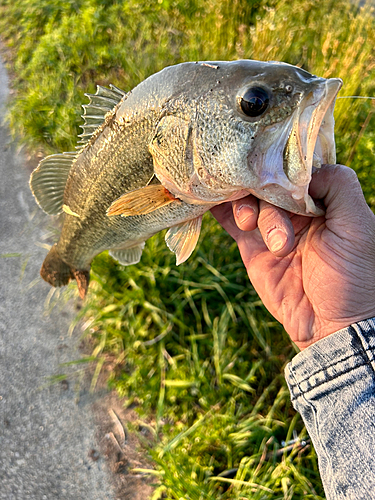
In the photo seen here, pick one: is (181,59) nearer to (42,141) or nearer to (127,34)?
(127,34)

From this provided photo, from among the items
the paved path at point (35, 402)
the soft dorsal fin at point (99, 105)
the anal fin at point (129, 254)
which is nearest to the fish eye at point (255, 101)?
the soft dorsal fin at point (99, 105)

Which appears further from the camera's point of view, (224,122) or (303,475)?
(303,475)

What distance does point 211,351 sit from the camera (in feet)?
9.32

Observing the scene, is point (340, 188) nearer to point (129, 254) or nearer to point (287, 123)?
point (287, 123)

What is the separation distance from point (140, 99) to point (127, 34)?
373 cm

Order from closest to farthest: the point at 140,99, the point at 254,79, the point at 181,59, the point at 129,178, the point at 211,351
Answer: the point at 254,79, the point at 140,99, the point at 129,178, the point at 211,351, the point at 181,59

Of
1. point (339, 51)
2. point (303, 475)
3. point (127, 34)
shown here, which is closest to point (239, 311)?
point (303, 475)

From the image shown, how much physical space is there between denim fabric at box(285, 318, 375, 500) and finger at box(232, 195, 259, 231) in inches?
25.6

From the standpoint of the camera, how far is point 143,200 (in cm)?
168

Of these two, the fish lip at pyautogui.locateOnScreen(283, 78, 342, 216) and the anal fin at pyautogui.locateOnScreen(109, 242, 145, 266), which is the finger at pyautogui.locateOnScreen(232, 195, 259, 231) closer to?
the fish lip at pyautogui.locateOnScreen(283, 78, 342, 216)

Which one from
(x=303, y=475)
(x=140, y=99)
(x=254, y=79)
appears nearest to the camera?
(x=254, y=79)

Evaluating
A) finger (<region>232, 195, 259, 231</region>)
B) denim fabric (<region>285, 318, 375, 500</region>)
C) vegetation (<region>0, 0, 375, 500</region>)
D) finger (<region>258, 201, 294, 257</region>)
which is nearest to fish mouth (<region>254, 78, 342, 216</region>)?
finger (<region>258, 201, 294, 257</region>)

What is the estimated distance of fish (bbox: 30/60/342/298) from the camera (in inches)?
53.3

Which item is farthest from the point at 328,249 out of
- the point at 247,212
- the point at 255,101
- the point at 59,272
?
the point at 59,272
